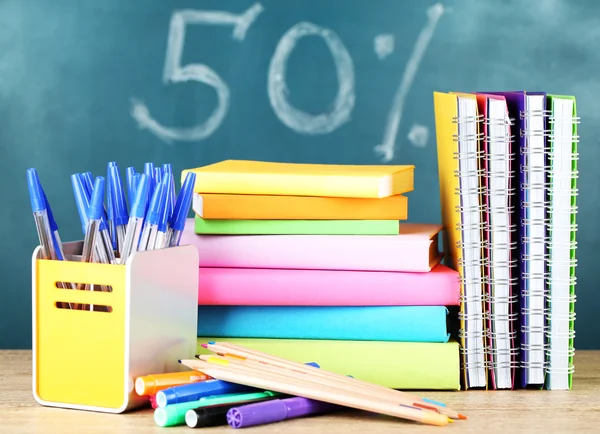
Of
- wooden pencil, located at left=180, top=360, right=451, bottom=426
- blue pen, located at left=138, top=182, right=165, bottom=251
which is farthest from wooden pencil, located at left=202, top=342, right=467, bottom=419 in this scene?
blue pen, located at left=138, top=182, right=165, bottom=251

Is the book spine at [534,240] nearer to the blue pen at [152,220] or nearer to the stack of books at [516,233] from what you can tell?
the stack of books at [516,233]

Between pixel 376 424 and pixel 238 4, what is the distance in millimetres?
823

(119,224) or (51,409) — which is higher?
(119,224)

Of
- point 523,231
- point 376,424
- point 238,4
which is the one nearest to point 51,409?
point 376,424

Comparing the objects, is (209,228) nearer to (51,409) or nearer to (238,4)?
(51,409)

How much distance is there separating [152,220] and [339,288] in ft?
0.70

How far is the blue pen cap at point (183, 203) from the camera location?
87 centimetres

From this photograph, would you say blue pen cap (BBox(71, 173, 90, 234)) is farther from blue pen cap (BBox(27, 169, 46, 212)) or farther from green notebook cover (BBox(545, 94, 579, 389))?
green notebook cover (BBox(545, 94, 579, 389))

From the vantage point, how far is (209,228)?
958 millimetres

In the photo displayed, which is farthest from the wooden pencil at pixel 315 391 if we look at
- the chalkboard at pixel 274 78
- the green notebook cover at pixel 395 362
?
the chalkboard at pixel 274 78

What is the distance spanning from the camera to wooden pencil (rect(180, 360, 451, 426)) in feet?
2.48

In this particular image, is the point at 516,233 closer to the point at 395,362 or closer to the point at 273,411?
the point at 395,362

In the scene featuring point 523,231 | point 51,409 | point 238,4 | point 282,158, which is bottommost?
point 51,409

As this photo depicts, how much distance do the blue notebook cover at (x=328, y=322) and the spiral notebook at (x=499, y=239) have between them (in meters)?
0.06
